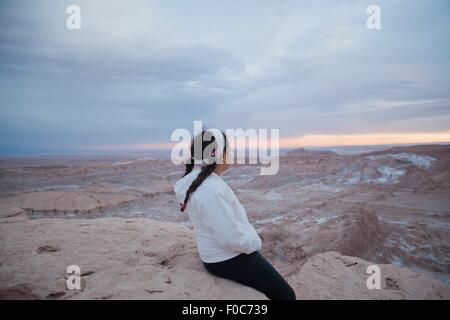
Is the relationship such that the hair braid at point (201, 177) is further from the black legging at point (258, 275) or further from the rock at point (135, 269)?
the rock at point (135, 269)

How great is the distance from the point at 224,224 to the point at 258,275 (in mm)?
585

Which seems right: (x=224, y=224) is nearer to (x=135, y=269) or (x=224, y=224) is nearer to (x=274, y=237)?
(x=135, y=269)

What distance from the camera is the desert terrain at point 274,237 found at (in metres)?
2.68

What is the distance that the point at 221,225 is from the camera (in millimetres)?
2299

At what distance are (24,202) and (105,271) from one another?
489 inches

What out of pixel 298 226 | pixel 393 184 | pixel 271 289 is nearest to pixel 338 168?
pixel 393 184

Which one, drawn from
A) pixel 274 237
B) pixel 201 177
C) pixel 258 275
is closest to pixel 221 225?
pixel 201 177

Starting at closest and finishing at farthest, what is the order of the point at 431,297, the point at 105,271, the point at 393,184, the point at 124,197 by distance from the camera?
1. the point at 105,271
2. the point at 431,297
3. the point at 124,197
4. the point at 393,184

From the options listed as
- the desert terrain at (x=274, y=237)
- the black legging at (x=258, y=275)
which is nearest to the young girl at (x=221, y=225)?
the black legging at (x=258, y=275)

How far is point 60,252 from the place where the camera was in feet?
11.1

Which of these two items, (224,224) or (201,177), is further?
(201,177)

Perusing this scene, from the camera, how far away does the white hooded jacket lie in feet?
7.55

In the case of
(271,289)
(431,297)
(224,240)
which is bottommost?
(431,297)
